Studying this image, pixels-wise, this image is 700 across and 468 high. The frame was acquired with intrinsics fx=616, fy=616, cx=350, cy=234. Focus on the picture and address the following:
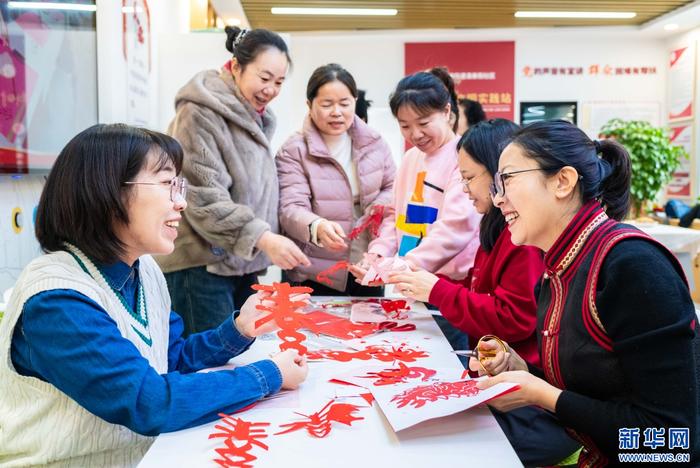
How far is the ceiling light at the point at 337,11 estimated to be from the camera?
6363 millimetres

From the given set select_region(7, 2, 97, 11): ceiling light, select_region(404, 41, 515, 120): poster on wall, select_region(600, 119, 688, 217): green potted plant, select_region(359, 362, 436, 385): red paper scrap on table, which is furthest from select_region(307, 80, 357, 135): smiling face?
select_region(404, 41, 515, 120): poster on wall

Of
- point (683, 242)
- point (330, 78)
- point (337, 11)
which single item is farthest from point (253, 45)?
point (337, 11)

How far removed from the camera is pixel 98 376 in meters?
0.95

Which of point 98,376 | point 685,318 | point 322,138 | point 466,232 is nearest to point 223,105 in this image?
point 322,138

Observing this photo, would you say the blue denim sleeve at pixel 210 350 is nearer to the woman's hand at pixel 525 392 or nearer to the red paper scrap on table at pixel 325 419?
the red paper scrap on table at pixel 325 419

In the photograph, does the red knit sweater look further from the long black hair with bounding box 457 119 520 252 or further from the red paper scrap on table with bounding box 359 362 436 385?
the red paper scrap on table with bounding box 359 362 436 385

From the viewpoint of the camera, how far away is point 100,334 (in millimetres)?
972

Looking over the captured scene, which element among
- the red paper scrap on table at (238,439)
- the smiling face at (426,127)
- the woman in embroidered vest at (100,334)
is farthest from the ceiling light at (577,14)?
the red paper scrap on table at (238,439)

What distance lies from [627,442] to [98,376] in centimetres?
85

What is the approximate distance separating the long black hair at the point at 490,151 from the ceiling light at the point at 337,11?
5.03 m

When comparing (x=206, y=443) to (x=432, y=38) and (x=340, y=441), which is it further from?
(x=432, y=38)

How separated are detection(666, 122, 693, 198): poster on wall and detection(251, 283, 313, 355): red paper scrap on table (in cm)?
674

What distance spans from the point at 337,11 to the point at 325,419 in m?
5.99

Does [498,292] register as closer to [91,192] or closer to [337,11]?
[91,192]
